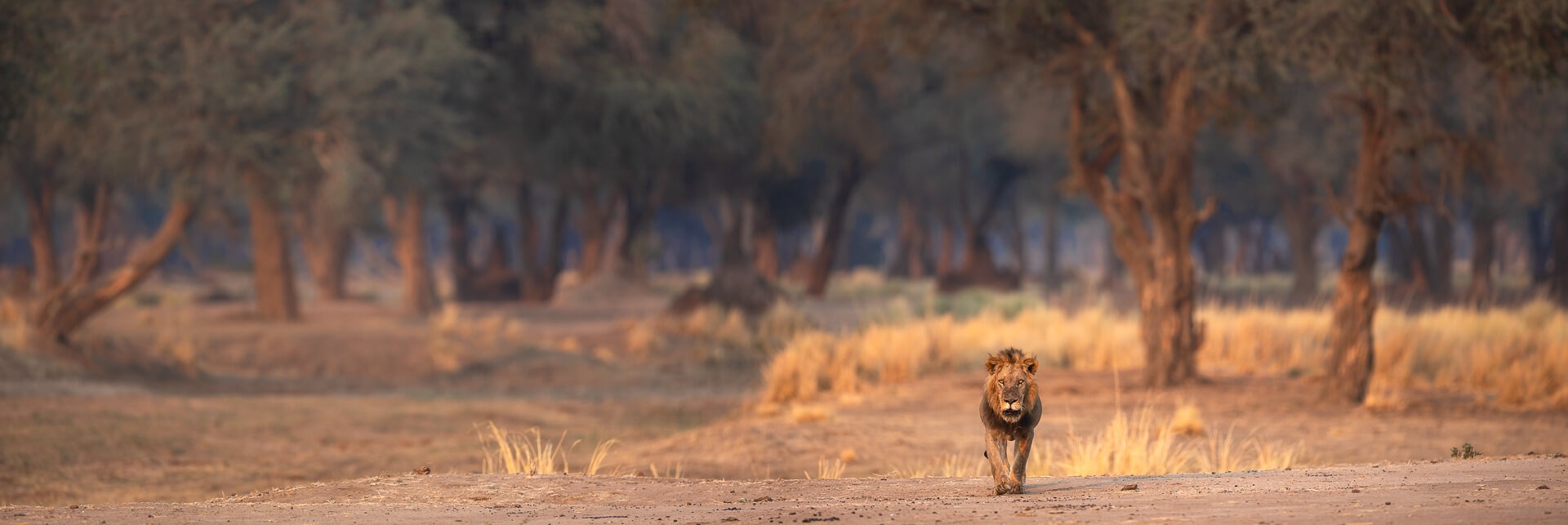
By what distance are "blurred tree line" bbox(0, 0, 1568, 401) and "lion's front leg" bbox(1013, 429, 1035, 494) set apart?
793cm

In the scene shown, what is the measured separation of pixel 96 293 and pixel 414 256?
13927 mm

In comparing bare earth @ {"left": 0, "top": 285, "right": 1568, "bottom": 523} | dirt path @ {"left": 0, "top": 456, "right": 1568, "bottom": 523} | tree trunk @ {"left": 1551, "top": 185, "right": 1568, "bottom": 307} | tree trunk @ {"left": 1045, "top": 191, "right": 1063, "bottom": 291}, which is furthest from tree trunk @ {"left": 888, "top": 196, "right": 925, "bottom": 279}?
dirt path @ {"left": 0, "top": 456, "right": 1568, "bottom": 523}

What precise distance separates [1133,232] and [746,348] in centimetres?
1088

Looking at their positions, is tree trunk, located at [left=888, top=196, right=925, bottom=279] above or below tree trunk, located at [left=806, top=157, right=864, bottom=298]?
above

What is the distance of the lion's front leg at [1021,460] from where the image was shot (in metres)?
7.24

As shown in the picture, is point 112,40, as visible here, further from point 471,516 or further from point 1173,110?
point 471,516

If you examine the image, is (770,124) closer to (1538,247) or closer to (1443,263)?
(1443,263)

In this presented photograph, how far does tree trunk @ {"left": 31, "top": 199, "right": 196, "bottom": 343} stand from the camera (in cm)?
2153

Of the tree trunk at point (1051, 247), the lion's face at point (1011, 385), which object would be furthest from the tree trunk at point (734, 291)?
the lion's face at point (1011, 385)

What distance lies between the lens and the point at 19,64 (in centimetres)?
1781

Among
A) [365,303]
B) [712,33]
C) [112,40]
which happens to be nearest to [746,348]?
[712,33]

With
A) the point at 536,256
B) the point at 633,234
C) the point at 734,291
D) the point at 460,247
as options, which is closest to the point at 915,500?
the point at 734,291

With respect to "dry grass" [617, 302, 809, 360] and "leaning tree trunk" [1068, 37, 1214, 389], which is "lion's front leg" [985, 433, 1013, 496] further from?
"dry grass" [617, 302, 809, 360]

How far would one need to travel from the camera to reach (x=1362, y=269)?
1556 centimetres
